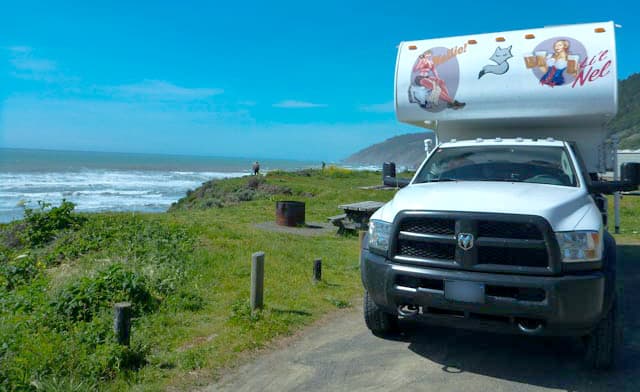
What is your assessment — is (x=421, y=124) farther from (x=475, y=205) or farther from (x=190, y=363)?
(x=190, y=363)

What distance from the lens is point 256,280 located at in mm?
5984

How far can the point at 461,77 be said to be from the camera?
718 cm

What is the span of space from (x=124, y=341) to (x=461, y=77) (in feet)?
17.9

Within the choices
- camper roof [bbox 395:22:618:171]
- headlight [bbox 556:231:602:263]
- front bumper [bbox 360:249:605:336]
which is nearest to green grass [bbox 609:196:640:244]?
camper roof [bbox 395:22:618:171]

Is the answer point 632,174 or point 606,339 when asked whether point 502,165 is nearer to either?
point 632,174

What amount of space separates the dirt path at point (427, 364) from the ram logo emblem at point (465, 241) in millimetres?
1144

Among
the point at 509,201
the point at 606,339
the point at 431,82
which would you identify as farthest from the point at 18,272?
the point at 606,339

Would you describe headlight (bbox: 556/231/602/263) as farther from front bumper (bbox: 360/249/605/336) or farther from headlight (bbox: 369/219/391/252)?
headlight (bbox: 369/219/391/252)

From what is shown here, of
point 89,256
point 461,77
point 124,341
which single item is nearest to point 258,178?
point 89,256

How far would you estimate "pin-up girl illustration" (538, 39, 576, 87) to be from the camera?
666cm

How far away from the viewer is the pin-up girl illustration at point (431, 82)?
725 cm

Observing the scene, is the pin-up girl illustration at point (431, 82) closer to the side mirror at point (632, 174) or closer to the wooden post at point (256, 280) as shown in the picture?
the side mirror at point (632, 174)

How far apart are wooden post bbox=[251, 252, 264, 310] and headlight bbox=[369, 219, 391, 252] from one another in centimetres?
175

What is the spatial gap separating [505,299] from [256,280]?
9.78 feet
